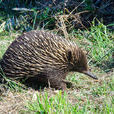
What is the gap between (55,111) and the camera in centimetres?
296

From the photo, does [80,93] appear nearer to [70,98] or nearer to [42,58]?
[70,98]

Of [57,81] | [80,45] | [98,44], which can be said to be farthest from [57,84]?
[80,45]

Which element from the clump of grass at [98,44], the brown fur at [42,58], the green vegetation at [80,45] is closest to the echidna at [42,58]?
the brown fur at [42,58]

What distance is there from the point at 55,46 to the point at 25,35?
1.59ft

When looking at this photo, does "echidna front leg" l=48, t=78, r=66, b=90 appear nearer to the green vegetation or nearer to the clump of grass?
the green vegetation

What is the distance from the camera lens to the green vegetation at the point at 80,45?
3.15m

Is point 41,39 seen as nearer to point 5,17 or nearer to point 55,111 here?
→ point 55,111

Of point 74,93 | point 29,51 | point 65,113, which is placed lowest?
point 74,93

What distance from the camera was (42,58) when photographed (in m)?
4.18

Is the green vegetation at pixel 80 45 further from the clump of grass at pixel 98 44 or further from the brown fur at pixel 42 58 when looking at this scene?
the brown fur at pixel 42 58

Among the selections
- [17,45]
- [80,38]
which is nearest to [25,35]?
[17,45]

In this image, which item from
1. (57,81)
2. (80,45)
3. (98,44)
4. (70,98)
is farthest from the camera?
(80,45)

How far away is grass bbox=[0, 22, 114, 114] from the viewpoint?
3.02 meters

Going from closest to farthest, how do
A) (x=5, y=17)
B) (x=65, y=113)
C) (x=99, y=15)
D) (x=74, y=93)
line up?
(x=65, y=113)
(x=74, y=93)
(x=99, y=15)
(x=5, y=17)
